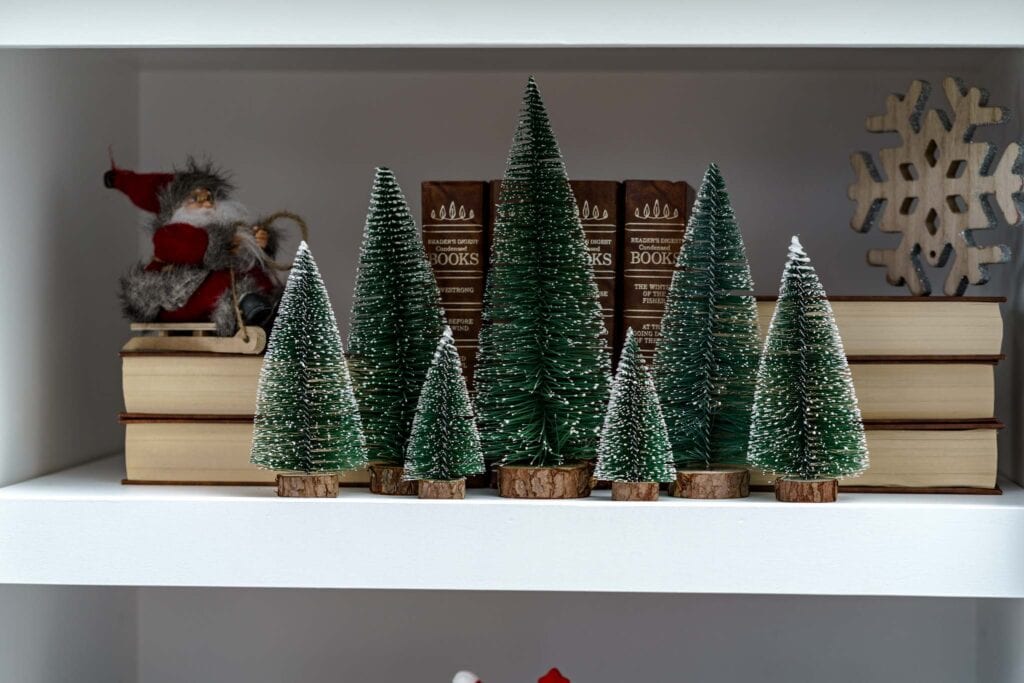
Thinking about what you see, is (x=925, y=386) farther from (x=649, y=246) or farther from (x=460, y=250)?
(x=460, y=250)

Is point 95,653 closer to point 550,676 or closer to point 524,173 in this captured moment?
point 550,676

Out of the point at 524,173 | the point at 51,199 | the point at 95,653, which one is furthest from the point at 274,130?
the point at 95,653

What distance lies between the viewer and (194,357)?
2.79ft

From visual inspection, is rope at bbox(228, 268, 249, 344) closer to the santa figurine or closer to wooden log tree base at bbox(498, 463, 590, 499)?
the santa figurine

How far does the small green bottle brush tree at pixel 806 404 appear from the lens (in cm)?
76

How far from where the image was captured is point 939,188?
2.87 feet

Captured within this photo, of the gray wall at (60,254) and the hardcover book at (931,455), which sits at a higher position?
the gray wall at (60,254)

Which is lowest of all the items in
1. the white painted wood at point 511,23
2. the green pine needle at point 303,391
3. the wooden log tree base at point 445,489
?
the wooden log tree base at point 445,489

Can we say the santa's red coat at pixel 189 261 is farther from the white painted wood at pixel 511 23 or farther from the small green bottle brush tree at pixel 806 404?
the small green bottle brush tree at pixel 806 404

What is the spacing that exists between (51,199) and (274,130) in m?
0.27

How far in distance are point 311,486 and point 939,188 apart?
52 cm

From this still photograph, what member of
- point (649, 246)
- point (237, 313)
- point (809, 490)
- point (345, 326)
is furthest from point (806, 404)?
point (345, 326)

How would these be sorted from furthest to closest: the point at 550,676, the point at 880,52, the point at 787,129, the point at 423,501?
the point at 787,129
the point at 880,52
the point at 550,676
the point at 423,501

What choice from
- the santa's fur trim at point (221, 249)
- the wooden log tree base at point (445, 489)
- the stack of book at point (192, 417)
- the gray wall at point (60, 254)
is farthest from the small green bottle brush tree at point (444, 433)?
the gray wall at point (60, 254)
